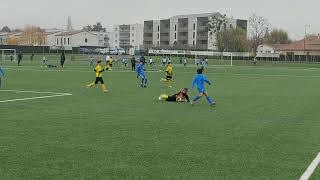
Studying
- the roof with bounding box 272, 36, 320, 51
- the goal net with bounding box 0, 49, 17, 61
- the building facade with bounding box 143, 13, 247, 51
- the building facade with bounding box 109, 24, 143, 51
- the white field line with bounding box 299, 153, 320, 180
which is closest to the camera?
the white field line with bounding box 299, 153, 320, 180

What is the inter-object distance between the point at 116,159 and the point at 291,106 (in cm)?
1161

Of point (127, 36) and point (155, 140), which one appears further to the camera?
point (127, 36)

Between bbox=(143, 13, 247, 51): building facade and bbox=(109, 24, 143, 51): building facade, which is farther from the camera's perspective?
bbox=(109, 24, 143, 51): building facade

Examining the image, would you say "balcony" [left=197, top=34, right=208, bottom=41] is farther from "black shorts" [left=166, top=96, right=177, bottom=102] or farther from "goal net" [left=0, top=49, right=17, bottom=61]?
"black shorts" [left=166, top=96, right=177, bottom=102]

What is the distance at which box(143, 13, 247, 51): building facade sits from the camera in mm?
147625

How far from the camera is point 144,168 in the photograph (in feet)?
26.6

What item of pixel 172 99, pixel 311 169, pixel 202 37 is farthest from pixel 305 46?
pixel 311 169

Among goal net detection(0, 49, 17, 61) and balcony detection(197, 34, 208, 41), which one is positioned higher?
balcony detection(197, 34, 208, 41)

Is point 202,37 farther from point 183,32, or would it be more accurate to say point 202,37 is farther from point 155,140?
point 155,140

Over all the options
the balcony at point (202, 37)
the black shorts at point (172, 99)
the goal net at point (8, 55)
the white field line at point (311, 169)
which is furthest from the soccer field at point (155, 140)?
the balcony at point (202, 37)

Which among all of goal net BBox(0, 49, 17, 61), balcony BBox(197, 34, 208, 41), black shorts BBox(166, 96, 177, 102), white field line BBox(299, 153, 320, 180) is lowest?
white field line BBox(299, 153, 320, 180)

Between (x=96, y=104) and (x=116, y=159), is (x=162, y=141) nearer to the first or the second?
(x=116, y=159)

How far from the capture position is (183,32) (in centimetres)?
15300

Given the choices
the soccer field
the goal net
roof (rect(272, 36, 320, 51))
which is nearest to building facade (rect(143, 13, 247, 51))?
roof (rect(272, 36, 320, 51))
